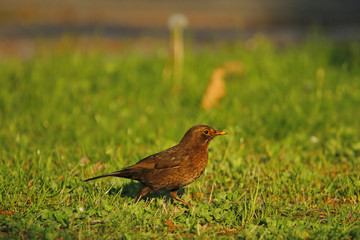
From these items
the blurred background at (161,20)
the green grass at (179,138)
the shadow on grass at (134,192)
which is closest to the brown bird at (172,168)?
the green grass at (179,138)

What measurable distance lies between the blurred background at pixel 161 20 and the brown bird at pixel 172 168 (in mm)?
7529

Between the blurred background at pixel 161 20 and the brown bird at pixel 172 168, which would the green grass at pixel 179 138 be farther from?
the blurred background at pixel 161 20

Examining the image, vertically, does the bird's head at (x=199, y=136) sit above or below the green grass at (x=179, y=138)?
above

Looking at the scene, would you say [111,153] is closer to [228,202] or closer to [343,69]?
[228,202]

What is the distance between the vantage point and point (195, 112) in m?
8.24

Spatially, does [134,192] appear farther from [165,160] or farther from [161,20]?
[161,20]

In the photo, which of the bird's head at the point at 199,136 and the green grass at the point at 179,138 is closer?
the green grass at the point at 179,138

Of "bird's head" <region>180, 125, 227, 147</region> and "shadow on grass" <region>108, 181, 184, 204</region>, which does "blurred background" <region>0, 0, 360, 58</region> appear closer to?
"shadow on grass" <region>108, 181, 184, 204</region>

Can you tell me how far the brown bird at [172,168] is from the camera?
195 inches

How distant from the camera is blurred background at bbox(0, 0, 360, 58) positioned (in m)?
13.8

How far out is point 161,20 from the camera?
16.1 meters

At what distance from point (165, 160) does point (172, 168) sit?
12 centimetres

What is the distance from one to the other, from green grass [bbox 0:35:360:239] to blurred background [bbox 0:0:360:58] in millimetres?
2748

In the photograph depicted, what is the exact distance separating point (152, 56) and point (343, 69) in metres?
3.74
